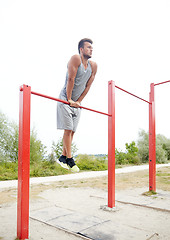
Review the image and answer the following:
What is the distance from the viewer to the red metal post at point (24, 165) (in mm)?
2631

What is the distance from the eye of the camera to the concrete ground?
292cm

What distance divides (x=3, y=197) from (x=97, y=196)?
202cm

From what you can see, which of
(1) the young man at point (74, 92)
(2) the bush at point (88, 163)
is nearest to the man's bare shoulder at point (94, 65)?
(1) the young man at point (74, 92)

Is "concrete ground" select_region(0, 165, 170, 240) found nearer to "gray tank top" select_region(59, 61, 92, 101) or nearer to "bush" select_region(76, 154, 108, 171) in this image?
"gray tank top" select_region(59, 61, 92, 101)

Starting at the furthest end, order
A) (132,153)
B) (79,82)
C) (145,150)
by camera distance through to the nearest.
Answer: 1. (145,150)
2. (132,153)
3. (79,82)

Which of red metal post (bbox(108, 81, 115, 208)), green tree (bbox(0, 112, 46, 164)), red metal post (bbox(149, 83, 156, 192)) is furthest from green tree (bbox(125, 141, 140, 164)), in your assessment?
red metal post (bbox(108, 81, 115, 208))

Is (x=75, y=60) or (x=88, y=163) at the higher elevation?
(x=75, y=60)

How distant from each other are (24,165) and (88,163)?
345 inches

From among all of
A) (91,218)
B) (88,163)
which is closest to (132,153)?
(88,163)

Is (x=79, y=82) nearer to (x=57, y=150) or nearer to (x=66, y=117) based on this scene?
(x=66, y=117)

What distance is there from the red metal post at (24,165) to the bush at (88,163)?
826cm

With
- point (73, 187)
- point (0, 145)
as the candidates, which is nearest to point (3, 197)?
point (73, 187)

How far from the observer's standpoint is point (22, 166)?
2645 millimetres

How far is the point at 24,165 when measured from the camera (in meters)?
2.66
